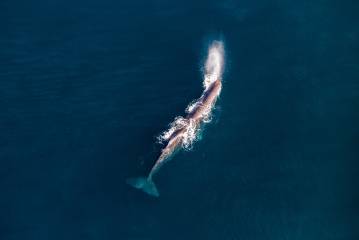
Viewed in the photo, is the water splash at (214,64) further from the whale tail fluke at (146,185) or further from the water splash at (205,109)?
the whale tail fluke at (146,185)

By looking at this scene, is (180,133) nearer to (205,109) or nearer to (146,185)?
(205,109)

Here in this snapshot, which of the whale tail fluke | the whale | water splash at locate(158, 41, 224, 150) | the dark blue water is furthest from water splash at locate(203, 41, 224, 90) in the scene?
the whale tail fluke

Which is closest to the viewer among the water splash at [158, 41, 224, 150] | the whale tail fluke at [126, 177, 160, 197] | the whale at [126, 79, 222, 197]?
the whale tail fluke at [126, 177, 160, 197]

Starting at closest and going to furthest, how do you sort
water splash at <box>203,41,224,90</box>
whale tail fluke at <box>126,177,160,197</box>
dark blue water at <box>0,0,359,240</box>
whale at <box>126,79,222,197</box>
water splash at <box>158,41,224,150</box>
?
dark blue water at <box>0,0,359,240</box> → whale tail fluke at <box>126,177,160,197</box> → whale at <box>126,79,222,197</box> → water splash at <box>158,41,224,150</box> → water splash at <box>203,41,224,90</box>

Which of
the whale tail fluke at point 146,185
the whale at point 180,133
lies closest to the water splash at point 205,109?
the whale at point 180,133

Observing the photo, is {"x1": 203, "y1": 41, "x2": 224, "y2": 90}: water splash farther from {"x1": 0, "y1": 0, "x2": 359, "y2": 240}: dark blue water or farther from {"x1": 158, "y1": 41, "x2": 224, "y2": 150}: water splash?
{"x1": 0, "y1": 0, "x2": 359, "y2": 240}: dark blue water

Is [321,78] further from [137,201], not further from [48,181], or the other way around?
[48,181]

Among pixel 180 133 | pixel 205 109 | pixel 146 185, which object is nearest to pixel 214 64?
pixel 205 109

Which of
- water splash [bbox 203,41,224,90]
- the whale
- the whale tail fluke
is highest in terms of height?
water splash [bbox 203,41,224,90]
